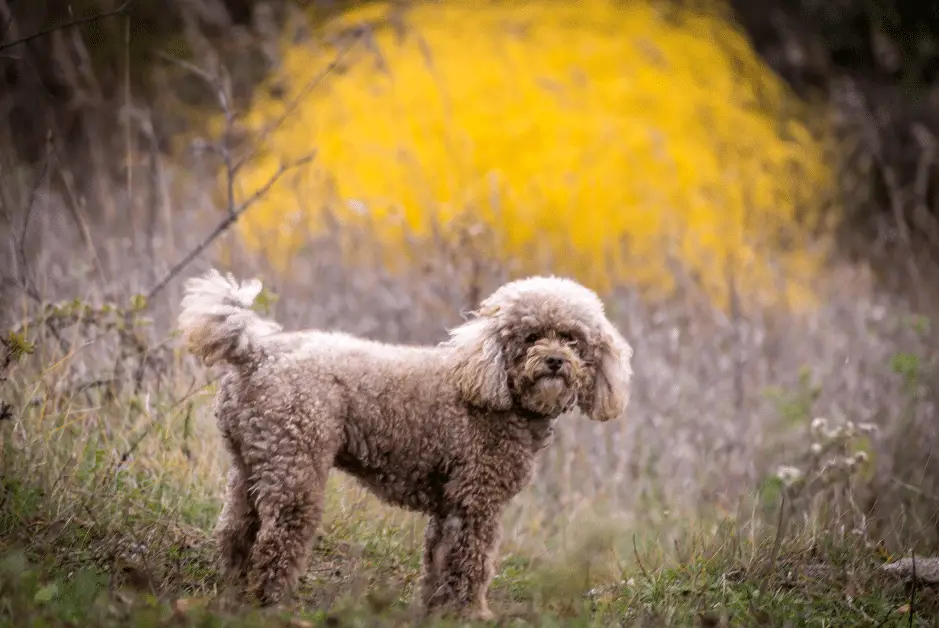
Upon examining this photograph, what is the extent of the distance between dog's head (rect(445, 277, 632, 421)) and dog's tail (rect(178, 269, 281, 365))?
879 mm

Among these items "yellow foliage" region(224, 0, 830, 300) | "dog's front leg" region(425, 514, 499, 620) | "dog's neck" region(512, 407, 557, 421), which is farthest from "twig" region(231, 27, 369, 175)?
"dog's front leg" region(425, 514, 499, 620)

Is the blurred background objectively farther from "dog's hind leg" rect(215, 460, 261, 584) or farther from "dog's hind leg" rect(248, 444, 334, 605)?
"dog's hind leg" rect(248, 444, 334, 605)

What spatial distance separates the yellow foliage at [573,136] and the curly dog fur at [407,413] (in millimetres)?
3959

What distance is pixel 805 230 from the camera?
9.26 m

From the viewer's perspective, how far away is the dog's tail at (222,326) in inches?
152

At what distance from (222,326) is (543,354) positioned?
130 centimetres

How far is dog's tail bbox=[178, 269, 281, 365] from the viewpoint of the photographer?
152 inches

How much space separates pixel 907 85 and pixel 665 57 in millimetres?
4578

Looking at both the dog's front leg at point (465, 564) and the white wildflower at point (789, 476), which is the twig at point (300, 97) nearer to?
the dog's front leg at point (465, 564)

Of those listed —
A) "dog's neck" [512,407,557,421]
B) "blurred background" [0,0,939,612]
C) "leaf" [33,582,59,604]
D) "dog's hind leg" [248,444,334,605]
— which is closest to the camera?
"leaf" [33,582,59,604]

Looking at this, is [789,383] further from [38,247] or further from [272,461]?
[38,247]

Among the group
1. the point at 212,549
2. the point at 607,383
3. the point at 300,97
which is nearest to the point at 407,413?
the point at 607,383

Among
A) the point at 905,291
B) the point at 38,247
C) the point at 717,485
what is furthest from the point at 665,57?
the point at 38,247

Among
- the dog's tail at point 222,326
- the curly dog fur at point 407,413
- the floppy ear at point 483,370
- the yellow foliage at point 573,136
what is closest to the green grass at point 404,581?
the curly dog fur at point 407,413
